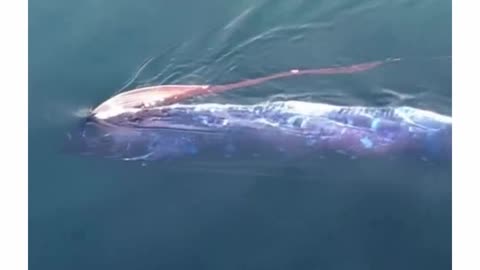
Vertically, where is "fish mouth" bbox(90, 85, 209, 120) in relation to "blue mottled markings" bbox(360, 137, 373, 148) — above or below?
above

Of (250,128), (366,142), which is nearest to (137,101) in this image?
(250,128)

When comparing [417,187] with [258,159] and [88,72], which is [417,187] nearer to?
[258,159]

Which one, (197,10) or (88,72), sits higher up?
(197,10)

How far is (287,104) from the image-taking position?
1.73 m

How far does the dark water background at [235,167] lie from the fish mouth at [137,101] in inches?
1.0

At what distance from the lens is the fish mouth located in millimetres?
1737

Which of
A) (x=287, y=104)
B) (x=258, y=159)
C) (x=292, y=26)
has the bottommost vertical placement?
(x=258, y=159)

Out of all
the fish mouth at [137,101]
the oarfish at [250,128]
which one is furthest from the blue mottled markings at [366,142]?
the fish mouth at [137,101]

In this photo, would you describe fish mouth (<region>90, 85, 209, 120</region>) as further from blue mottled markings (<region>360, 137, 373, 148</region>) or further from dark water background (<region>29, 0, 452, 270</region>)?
blue mottled markings (<region>360, 137, 373, 148</region>)

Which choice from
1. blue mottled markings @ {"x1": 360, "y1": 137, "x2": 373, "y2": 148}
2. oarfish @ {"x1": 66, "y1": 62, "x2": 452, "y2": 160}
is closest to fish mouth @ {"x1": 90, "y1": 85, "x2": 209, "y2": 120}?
oarfish @ {"x1": 66, "y1": 62, "x2": 452, "y2": 160}

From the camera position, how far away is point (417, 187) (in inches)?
67.2

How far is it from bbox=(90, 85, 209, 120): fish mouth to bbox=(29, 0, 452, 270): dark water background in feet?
0.09
